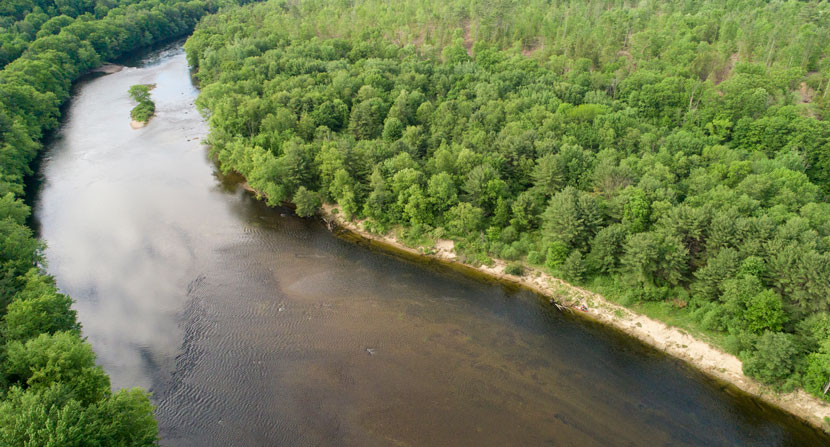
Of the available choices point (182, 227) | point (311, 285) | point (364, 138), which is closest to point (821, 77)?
point (364, 138)

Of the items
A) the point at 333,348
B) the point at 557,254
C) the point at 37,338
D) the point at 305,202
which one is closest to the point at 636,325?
the point at 557,254

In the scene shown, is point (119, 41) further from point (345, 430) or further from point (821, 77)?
point (821, 77)

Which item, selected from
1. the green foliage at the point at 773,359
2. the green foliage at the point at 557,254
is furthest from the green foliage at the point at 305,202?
the green foliage at the point at 773,359

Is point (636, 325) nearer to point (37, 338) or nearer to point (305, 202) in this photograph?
point (305, 202)

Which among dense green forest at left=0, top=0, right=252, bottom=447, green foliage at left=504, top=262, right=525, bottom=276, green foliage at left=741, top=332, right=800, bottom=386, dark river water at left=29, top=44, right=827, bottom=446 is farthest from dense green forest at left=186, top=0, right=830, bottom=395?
dense green forest at left=0, top=0, right=252, bottom=447

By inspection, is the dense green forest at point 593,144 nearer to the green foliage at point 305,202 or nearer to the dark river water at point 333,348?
the green foliage at point 305,202

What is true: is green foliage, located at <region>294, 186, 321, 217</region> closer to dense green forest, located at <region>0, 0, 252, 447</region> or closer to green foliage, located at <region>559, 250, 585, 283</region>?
dense green forest, located at <region>0, 0, 252, 447</region>

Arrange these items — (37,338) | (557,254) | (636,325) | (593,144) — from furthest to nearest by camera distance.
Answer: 1. (593,144)
2. (557,254)
3. (636,325)
4. (37,338)
